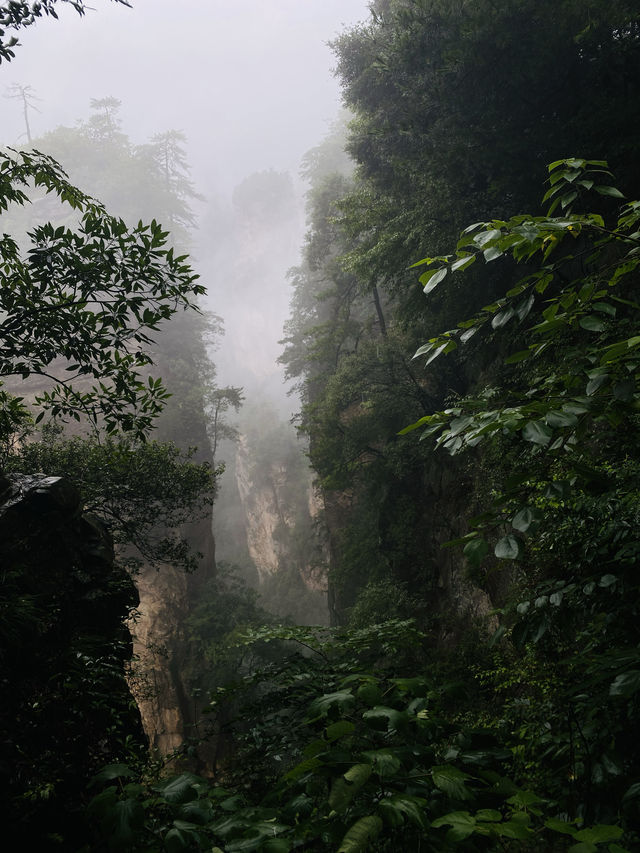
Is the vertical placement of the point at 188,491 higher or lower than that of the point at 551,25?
lower

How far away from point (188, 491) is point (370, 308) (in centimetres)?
1317

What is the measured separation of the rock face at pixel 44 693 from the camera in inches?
93.0

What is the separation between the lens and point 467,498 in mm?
8750

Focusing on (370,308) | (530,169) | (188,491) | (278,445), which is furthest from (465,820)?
(278,445)

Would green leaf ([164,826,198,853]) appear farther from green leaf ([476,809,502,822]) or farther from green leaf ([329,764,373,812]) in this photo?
green leaf ([476,809,502,822])

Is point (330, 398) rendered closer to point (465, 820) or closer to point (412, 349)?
point (412, 349)

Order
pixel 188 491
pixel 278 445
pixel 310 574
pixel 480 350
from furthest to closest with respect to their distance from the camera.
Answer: pixel 278 445, pixel 310 574, pixel 480 350, pixel 188 491

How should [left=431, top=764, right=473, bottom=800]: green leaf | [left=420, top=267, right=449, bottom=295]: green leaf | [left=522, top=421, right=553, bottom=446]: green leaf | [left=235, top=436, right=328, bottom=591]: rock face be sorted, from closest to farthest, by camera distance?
1. [left=431, top=764, right=473, bottom=800]: green leaf
2. [left=522, top=421, right=553, bottom=446]: green leaf
3. [left=420, top=267, right=449, bottom=295]: green leaf
4. [left=235, top=436, right=328, bottom=591]: rock face

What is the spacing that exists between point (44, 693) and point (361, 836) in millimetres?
2685

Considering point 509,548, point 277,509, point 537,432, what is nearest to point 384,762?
point 509,548

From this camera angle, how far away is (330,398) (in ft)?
39.3

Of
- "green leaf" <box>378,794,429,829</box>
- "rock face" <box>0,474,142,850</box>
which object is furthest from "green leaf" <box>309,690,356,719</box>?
"rock face" <box>0,474,142,850</box>

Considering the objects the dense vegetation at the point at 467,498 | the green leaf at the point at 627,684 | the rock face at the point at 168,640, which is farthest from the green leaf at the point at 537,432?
the rock face at the point at 168,640

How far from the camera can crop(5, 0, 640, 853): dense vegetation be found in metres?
1.09
